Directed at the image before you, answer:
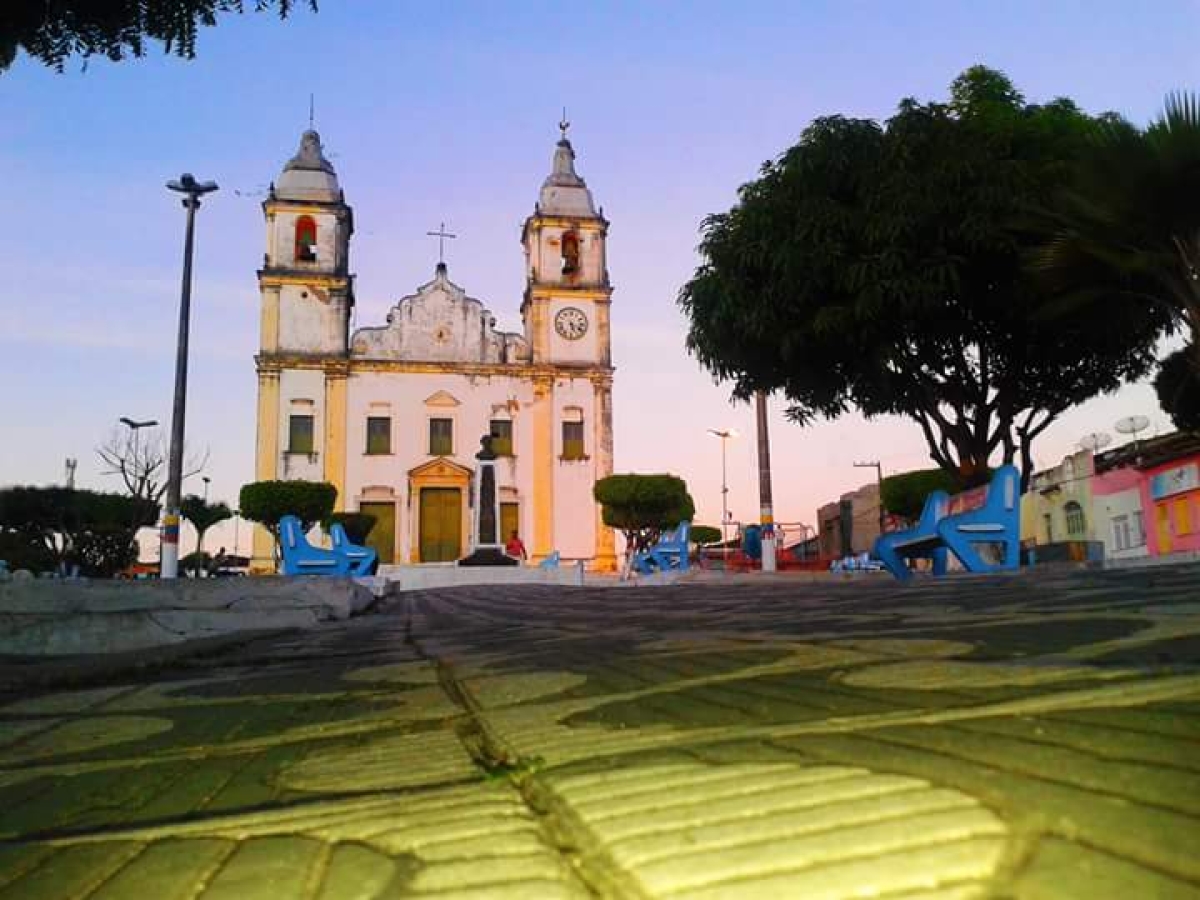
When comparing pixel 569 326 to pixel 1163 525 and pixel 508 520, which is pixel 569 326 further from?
pixel 1163 525

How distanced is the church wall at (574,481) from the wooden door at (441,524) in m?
3.03

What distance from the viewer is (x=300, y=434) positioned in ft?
89.5

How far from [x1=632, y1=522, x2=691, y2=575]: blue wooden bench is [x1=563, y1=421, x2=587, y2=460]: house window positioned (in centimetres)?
799

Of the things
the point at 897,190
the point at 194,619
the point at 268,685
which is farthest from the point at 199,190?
the point at 268,685

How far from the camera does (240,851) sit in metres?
0.72

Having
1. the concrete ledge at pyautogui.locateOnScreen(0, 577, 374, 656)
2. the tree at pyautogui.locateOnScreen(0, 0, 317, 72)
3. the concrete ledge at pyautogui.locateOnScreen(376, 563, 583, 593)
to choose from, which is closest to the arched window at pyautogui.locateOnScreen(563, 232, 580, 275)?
the concrete ledge at pyautogui.locateOnScreen(376, 563, 583, 593)

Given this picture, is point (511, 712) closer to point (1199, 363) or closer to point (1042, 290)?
point (1199, 363)

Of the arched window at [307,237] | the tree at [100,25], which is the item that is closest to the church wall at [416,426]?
the arched window at [307,237]

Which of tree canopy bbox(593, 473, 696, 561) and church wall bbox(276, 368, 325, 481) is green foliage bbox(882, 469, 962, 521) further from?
church wall bbox(276, 368, 325, 481)

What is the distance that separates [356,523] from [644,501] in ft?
26.4

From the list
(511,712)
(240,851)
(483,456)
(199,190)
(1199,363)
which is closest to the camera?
(240,851)

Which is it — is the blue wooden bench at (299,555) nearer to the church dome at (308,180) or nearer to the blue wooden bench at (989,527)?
the blue wooden bench at (989,527)

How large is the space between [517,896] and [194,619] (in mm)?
4609

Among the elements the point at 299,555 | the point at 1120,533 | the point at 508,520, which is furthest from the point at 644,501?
the point at 299,555
